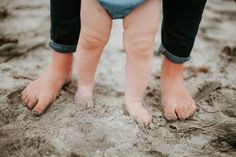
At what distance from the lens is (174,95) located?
1.60m

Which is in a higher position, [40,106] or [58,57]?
[58,57]

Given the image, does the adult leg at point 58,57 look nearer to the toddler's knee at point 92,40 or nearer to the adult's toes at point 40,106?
the adult's toes at point 40,106

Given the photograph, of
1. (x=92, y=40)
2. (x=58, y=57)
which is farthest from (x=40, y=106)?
(x=92, y=40)

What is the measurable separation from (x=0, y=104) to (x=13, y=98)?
2.5 inches

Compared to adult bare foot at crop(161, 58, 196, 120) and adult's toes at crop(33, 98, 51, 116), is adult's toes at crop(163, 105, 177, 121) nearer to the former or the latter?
adult bare foot at crop(161, 58, 196, 120)

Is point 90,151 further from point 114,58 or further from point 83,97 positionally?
point 114,58

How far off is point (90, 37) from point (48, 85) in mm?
332

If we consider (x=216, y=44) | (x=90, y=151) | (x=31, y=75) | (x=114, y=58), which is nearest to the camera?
(x=90, y=151)

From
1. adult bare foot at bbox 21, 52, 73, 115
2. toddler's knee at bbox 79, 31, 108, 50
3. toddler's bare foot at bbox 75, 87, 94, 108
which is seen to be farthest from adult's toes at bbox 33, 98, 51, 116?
toddler's knee at bbox 79, 31, 108, 50

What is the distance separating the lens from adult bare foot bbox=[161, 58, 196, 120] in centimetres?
157

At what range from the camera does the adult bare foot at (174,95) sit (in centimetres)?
157

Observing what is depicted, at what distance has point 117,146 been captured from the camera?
1380mm

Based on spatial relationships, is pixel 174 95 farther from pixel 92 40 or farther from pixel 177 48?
pixel 92 40

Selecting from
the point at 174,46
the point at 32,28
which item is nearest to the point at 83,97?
the point at 174,46
